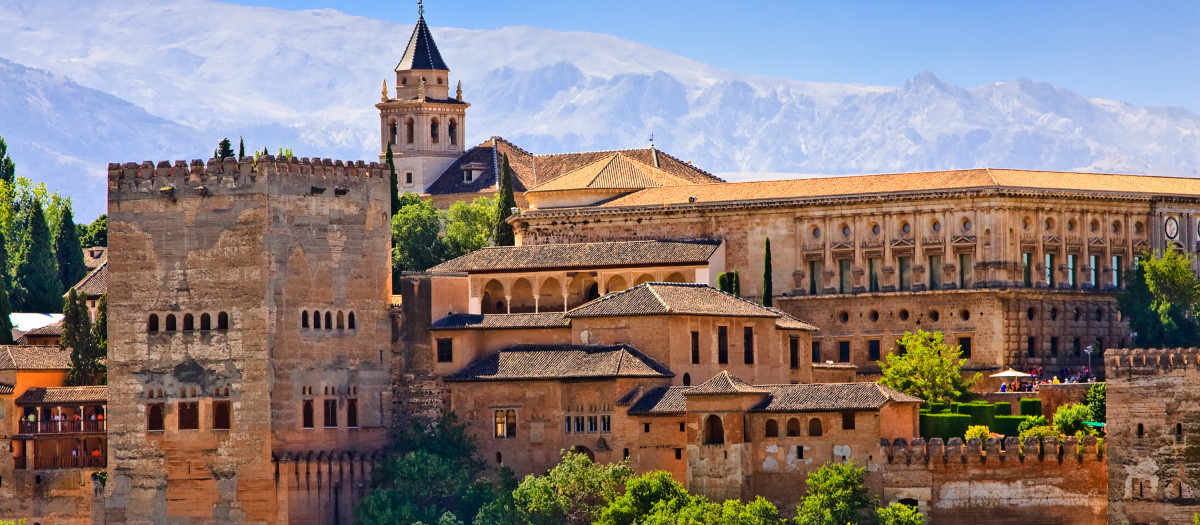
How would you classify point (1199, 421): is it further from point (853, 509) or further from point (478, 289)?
point (478, 289)

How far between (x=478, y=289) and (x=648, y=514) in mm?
19075

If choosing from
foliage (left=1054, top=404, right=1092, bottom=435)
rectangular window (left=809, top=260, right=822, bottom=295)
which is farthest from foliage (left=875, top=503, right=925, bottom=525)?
rectangular window (left=809, top=260, right=822, bottom=295)

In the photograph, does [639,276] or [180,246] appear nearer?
[180,246]

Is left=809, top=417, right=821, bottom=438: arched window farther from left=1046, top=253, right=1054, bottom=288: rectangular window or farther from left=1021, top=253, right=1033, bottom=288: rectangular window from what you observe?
left=1046, top=253, right=1054, bottom=288: rectangular window

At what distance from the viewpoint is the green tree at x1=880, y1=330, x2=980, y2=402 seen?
76812mm

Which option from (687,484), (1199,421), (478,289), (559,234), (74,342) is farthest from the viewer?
(559,234)

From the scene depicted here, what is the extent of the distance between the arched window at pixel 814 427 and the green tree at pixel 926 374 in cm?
851

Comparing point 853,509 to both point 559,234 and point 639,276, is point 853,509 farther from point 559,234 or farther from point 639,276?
point 559,234

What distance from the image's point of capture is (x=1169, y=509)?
6444 centimetres

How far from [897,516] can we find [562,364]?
12731 millimetres

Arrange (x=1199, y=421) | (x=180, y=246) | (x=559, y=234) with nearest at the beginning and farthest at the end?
(x=1199, y=421) < (x=180, y=246) < (x=559, y=234)

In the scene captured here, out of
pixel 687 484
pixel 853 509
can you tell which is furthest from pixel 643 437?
pixel 853 509

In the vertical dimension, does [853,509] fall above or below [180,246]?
below

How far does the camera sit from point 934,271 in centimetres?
8681
